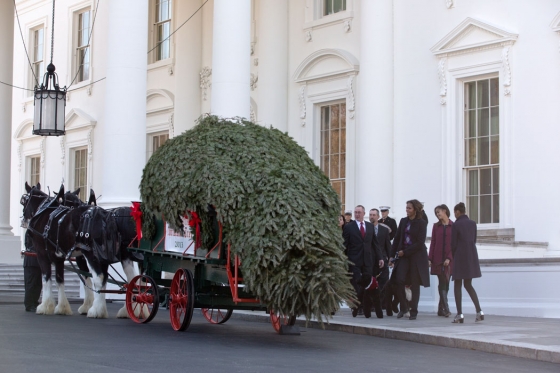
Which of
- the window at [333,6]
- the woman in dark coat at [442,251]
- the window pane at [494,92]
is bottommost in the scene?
the woman in dark coat at [442,251]

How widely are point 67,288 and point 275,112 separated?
632 centimetres

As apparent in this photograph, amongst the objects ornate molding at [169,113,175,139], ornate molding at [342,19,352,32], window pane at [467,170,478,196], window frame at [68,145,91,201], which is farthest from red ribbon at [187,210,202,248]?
window frame at [68,145,91,201]

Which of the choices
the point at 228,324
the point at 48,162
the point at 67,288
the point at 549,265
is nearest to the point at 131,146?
the point at 67,288

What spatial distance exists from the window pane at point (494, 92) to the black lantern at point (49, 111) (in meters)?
8.45

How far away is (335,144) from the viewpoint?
882 inches

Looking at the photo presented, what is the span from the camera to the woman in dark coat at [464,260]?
47.0 feet

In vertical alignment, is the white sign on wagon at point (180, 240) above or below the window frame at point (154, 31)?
below

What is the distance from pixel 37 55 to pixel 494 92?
17.1 metres

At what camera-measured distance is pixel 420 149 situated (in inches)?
785

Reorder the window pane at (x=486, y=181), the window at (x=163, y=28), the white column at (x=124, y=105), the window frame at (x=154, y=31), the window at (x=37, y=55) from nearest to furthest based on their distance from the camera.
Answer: the window pane at (x=486, y=181) → the white column at (x=124, y=105) → the window frame at (x=154, y=31) → the window at (x=163, y=28) → the window at (x=37, y=55)

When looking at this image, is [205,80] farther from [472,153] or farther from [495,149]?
[495,149]

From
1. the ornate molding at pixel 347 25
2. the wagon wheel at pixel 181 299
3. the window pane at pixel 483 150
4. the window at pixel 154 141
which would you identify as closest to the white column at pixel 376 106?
the ornate molding at pixel 347 25

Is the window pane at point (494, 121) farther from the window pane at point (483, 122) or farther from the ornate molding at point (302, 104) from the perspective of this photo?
the ornate molding at point (302, 104)

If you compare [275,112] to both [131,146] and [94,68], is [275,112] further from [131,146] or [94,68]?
[94,68]
